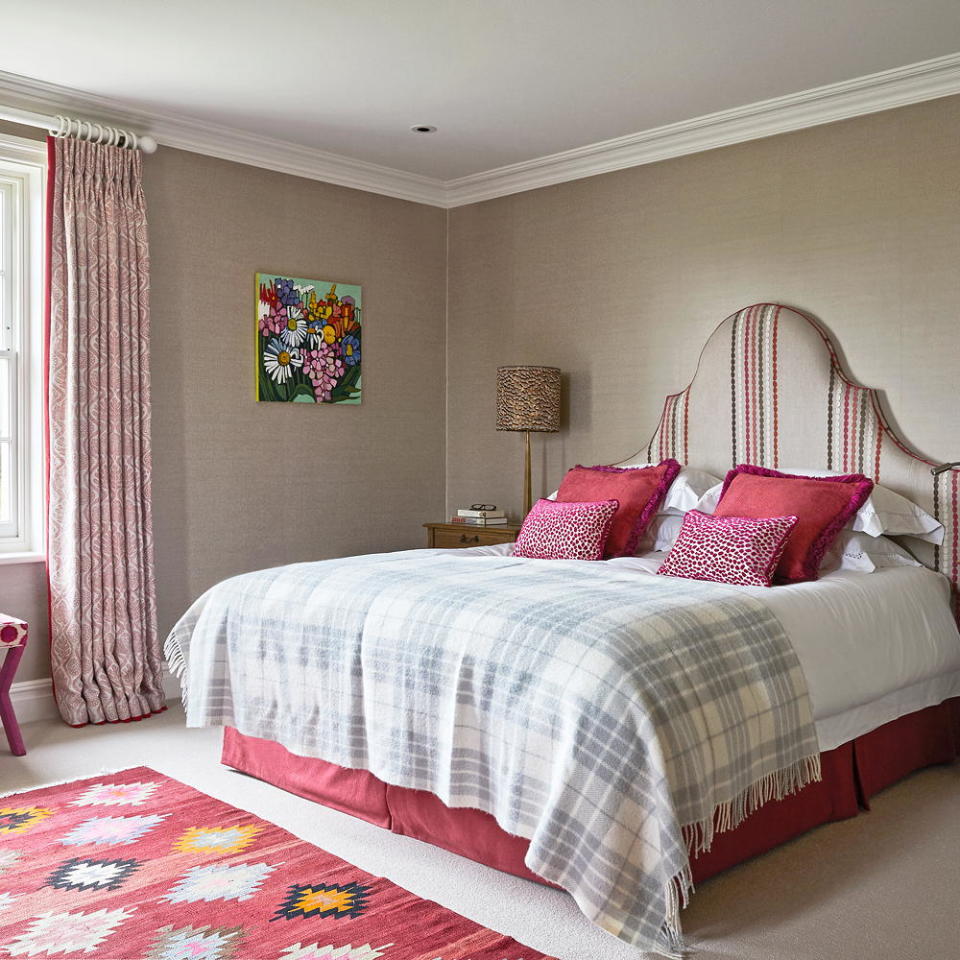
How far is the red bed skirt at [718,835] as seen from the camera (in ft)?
8.93

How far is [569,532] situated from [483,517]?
3.74 feet

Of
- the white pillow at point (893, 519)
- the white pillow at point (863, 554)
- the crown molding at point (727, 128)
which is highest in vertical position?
the crown molding at point (727, 128)

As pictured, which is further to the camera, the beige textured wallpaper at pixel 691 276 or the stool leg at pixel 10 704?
the beige textured wallpaper at pixel 691 276

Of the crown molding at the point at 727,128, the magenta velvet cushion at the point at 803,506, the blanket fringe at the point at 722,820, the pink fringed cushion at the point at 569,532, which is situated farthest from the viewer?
the pink fringed cushion at the point at 569,532

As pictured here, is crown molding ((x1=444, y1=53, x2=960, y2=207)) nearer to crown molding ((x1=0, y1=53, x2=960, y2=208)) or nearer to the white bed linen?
crown molding ((x1=0, y1=53, x2=960, y2=208))

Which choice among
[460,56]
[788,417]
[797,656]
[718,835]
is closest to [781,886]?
[718,835]

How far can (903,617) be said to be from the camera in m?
3.38

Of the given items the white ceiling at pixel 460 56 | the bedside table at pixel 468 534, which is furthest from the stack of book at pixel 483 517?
the white ceiling at pixel 460 56

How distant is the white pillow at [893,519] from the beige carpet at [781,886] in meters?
0.86

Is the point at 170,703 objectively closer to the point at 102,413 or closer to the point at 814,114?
the point at 102,413

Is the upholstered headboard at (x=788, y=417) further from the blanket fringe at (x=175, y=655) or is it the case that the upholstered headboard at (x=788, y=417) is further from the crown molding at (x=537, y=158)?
the blanket fringe at (x=175, y=655)

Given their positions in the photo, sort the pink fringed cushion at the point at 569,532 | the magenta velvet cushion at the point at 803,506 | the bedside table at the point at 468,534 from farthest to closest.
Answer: the bedside table at the point at 468,534 < the pink fringed cushion at the point at 569,532 < the magenta velvet cushion at the point at 803,506

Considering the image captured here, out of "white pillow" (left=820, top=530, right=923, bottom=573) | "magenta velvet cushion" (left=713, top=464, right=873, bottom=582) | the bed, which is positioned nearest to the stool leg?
the bed

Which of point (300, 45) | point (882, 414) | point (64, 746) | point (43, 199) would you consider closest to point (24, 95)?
point (43, 199)
